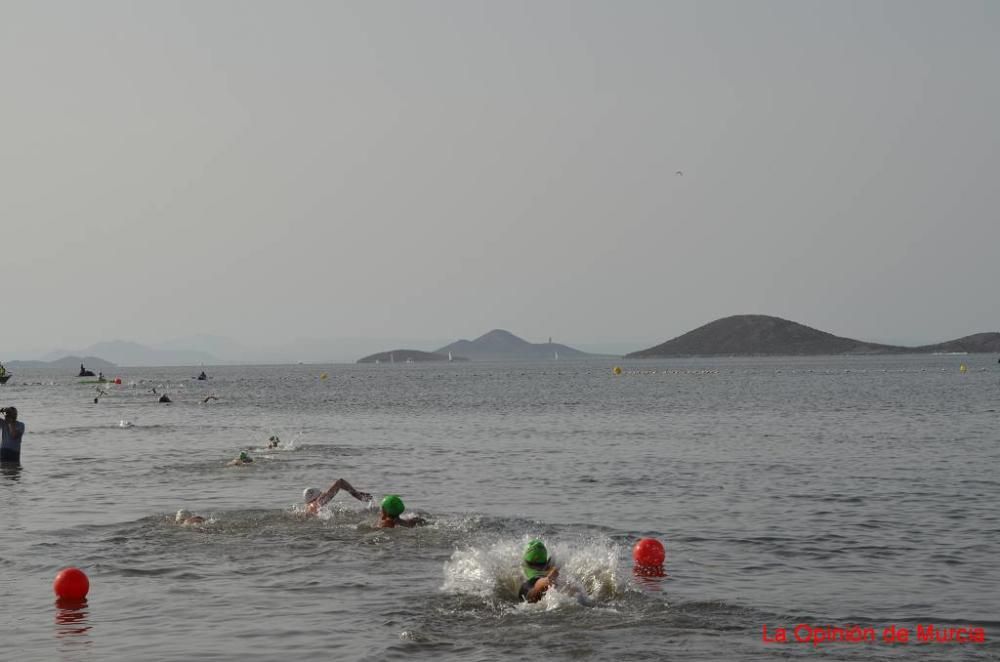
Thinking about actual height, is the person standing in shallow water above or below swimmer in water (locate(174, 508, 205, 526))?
above

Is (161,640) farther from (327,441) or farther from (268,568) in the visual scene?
(327,441)

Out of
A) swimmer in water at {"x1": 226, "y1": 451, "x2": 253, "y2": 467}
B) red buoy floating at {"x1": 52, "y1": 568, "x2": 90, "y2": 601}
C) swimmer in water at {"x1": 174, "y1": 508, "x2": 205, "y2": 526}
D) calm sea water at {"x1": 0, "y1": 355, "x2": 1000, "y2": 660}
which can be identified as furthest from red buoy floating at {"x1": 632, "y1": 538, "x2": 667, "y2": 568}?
swimmer in water at {"x1": 226, "y1": 451, "x2": 253, "y2": 467}

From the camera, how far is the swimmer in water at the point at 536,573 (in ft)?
51.9

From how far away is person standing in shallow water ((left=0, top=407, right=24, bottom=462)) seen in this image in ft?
106

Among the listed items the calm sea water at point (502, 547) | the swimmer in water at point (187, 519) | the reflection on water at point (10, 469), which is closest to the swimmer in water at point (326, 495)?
the calm sea water at point (502, 547)

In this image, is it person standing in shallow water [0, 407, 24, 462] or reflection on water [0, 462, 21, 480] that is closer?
person standing in shallow water [0, 407, 24, 462]

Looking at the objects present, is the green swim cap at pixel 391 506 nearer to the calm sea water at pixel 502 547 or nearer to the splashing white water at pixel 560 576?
the calm sea water at pixel 502 547

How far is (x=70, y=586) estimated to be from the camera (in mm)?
16219

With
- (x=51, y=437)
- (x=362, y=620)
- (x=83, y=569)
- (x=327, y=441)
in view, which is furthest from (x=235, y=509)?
(x=51, y=437)

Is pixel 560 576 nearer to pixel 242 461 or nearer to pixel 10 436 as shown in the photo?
pixel 242 461

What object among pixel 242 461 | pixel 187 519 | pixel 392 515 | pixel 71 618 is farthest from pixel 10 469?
pixel 71 618

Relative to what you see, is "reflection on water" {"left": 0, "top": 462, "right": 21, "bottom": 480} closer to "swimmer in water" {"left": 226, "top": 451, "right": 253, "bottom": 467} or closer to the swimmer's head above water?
"swimmer in water" {"left": 226, "top": 451, "right": 253, "bottom": 467}

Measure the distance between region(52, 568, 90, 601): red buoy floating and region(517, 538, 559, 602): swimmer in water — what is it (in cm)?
670

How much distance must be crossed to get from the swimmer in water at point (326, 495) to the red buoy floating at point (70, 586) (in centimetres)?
690
